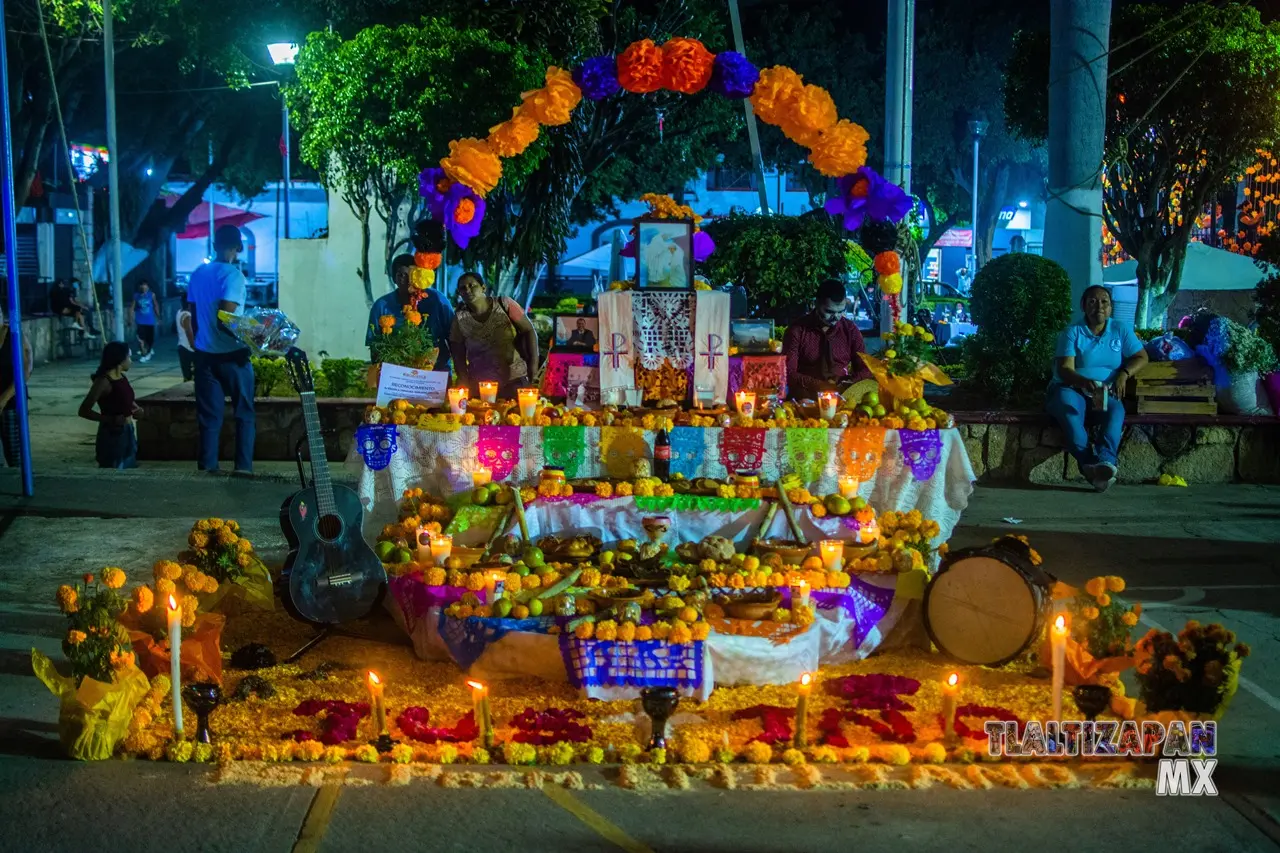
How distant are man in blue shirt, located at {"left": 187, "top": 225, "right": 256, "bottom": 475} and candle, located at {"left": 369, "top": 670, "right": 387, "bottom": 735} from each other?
6301 millimetres

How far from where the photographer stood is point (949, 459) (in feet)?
27.5

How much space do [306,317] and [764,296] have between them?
7.55 m

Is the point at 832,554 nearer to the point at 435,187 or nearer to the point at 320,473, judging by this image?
the point at 320,473

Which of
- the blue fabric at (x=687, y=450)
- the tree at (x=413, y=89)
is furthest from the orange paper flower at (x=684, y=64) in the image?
the tree at (x=413, y=89)

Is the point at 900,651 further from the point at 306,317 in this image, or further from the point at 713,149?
the point at 713,149

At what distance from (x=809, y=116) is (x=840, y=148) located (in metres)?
0.33

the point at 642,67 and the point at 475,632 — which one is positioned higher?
the point at 642,67

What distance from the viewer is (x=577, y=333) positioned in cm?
908

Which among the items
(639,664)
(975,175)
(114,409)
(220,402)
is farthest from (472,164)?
(975,175)

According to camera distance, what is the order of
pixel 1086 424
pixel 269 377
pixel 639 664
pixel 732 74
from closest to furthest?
pixel 639 664 → pixel 732 74 → pixel 1086 424 → pixel 269 377

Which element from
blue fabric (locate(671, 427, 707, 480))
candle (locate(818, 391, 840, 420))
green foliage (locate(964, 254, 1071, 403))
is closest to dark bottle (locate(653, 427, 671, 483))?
blue fabric (locate(671, 427, 707, 480))

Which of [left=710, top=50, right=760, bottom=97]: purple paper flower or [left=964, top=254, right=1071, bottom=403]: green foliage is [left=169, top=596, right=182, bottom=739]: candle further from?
[left=964, top=254, right=1071, bottom=403]: green foliage

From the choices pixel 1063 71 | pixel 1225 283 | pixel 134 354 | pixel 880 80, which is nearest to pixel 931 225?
pixel 880 80

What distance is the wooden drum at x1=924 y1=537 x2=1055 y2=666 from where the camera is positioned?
20.8ft
